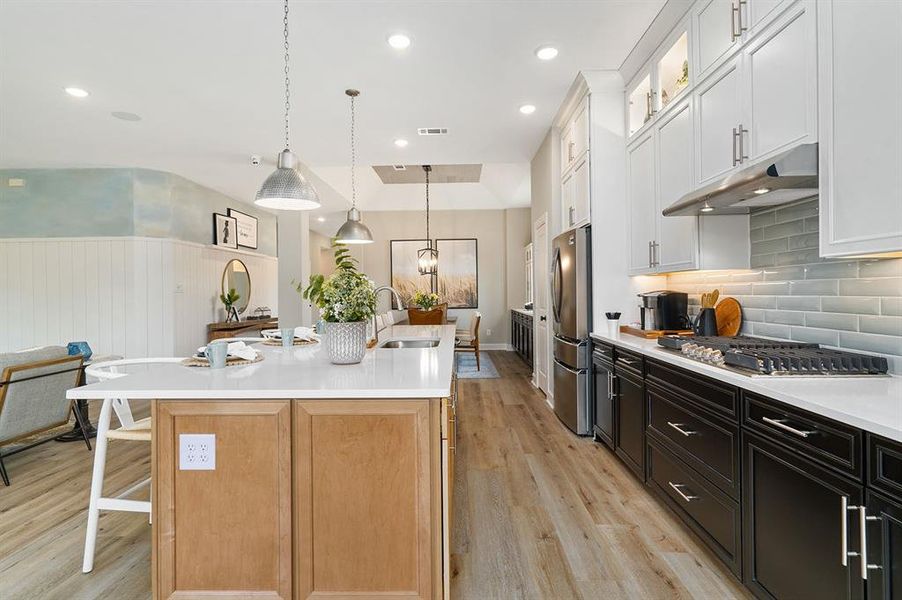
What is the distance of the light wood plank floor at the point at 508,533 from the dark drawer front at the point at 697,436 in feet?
1.38

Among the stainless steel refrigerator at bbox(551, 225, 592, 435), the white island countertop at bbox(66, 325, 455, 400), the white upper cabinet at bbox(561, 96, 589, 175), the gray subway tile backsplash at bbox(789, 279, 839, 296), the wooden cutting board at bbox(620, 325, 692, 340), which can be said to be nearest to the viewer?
the white island countertop at bbox(66, 325, 455, 400)

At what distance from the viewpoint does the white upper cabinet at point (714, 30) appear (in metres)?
2.16

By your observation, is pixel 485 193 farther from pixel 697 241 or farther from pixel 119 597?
pixel 119 597

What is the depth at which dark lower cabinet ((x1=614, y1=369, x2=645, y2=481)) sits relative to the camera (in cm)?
265

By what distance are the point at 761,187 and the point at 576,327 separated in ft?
6.35

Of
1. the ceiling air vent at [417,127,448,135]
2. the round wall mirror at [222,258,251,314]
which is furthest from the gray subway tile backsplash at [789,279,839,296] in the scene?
the round wall mirror at [222,258,251,314]

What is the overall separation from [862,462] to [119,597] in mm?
2645

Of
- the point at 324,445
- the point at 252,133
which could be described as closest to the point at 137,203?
the point at 252,133

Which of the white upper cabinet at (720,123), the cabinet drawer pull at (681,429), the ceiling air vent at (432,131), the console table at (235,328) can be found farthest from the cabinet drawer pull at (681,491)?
the console table at (235,328)

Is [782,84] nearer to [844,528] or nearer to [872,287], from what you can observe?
[872,287]

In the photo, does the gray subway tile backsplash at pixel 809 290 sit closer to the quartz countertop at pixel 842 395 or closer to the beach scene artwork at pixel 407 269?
the quartz countertop at pixel 842 395

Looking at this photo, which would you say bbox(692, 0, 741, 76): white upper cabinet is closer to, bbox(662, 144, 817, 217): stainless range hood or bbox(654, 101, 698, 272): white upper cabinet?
bbox(654, 101, 698, 272): white upper cabinet

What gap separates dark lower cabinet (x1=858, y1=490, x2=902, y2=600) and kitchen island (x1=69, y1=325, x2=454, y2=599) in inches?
47.7

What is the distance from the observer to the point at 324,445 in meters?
1.59
